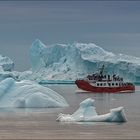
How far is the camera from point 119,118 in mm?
17641

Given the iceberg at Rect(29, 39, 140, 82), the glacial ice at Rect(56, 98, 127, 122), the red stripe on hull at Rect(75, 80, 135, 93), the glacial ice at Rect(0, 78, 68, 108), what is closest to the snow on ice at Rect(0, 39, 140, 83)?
the iceberg at Rect(29, 39, 140, 82)

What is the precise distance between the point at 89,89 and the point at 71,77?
37636 millimetres

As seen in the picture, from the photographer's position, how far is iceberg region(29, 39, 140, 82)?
241ft

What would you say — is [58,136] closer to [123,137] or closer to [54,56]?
[123,137]

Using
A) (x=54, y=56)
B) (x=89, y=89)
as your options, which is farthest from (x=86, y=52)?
(x=89, y=89)

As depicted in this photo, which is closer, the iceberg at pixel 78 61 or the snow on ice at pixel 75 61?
the snow on ice at pixel 75 61

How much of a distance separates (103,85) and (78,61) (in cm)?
2348

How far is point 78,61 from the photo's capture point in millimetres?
79312

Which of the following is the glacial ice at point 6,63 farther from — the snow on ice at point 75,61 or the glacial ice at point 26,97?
the glacial ice at point 26,97

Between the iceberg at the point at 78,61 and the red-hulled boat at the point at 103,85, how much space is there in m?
15.8

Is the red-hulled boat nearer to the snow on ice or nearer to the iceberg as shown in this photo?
the snow on ice

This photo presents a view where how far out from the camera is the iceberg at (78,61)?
7350cm

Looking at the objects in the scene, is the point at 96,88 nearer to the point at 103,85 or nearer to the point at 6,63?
the point at 103,85

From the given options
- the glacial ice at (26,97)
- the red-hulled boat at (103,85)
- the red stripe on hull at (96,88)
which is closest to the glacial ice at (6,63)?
the red-hulled boat at (103,85)
